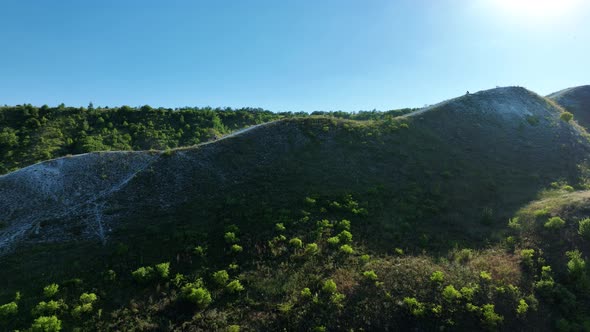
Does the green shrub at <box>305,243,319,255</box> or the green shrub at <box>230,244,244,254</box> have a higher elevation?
the green shrub at <box>230,244,244,254</box>

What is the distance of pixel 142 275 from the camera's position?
58.5 ft

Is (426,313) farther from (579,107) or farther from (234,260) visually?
(579,107)

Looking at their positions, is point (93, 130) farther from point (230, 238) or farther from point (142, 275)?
point (142, 275)

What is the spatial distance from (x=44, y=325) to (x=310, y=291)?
1205cm

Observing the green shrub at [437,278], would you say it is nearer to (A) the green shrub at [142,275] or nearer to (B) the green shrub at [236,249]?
(B) the green shrub at [236,249]

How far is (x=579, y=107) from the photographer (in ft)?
211

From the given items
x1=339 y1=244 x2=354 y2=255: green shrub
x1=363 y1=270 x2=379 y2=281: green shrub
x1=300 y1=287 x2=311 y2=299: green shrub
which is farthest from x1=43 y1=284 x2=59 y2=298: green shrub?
x1=363 y1=270 x2=379 y2=281: green shrub

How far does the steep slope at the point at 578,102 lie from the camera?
5928 centimetres

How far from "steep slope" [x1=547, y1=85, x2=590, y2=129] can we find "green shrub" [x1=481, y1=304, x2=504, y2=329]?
188ft

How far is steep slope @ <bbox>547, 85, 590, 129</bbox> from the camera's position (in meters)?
59.3

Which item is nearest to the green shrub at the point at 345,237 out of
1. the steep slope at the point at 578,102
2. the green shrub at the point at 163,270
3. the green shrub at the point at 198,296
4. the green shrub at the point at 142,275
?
the green shrub at the point at 198,296

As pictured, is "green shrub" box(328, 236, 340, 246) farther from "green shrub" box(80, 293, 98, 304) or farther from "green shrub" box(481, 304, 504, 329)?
"green shrub" box(80, 293, 98, 304)

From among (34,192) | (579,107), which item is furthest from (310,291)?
(579,107)

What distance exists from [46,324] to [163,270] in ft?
17.9
